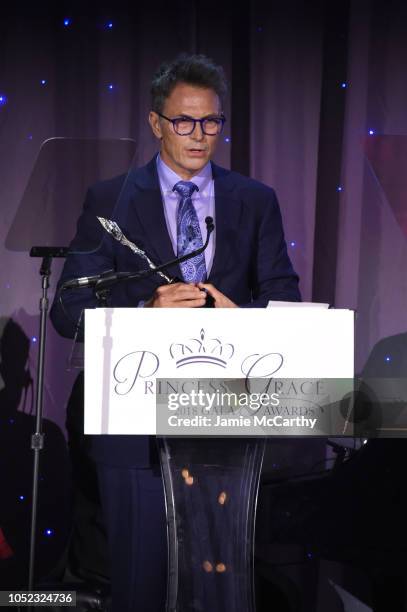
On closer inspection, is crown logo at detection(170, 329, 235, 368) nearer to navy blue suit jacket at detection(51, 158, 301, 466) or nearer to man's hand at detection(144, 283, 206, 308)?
man's hand at detection(144, 283, 206, 308)

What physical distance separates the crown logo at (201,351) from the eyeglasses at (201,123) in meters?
0.84

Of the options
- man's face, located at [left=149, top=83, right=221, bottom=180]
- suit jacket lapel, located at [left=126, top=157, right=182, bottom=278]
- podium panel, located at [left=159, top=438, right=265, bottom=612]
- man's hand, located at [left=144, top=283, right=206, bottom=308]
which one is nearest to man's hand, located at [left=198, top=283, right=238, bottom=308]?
man's hand, located at [left=144, top=283, right=206, bottom=308]

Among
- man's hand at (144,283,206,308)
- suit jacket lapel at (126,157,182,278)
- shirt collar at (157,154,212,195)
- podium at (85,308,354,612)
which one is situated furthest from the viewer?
shirt collar at (157,154,212,195)

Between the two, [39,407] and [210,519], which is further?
[39,407]

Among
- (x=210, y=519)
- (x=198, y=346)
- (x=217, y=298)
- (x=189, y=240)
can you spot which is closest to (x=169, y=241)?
(x=189, y=240)

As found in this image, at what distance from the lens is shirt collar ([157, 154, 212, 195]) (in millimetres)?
2459

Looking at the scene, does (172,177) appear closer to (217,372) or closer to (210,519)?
(217,372)

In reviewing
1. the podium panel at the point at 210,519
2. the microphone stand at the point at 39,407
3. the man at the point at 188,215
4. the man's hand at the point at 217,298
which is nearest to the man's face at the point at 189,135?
the man at the point at 188,215

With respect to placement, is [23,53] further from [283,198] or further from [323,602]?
[323,602]

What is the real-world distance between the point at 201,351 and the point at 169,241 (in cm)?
68

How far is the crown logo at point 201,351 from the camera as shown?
5.65 feet

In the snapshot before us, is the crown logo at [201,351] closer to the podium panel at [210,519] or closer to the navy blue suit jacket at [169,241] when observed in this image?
the podium panel at [210,519]

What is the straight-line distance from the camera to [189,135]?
93.3 inches

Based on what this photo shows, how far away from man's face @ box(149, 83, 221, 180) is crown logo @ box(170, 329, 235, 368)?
818mm
